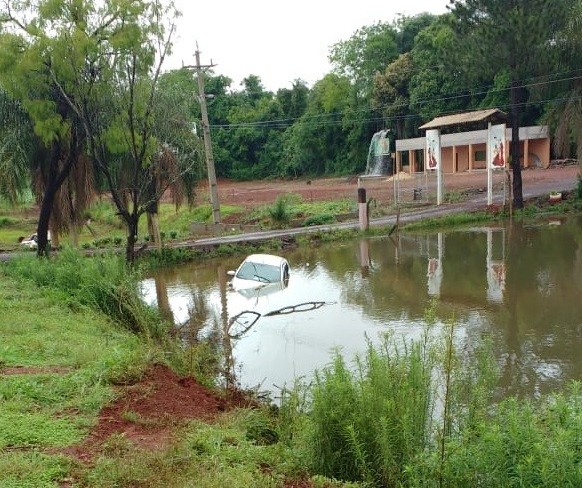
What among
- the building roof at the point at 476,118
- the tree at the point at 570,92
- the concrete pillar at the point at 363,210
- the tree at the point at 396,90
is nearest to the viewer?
the tree at the point at 570,92

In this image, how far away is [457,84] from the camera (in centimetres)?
4975

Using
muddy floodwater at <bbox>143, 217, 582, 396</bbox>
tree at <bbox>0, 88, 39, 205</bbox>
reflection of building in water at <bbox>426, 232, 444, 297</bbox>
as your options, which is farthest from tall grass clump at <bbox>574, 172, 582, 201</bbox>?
tree at <bbox>0, 88, 39, 205</bbox>

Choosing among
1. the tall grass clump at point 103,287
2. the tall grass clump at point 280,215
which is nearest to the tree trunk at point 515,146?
the tall grass clump at point 280,215

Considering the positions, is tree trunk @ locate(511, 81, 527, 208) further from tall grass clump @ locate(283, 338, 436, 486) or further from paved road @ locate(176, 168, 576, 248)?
tall grass clump @ locate(283, 338, 436, 486)

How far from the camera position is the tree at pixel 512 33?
2645 cm

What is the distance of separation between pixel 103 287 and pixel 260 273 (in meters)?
6.24

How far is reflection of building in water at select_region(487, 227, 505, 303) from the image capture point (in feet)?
50.2

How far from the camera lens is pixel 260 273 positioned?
17.2 m

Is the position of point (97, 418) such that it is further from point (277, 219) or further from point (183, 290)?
point (277, 219)

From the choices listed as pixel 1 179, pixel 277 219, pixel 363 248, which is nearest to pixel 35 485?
pixel 1 179

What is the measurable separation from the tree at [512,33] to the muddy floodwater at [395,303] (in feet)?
27.6

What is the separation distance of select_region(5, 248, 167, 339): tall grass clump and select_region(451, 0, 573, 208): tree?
70.7ft

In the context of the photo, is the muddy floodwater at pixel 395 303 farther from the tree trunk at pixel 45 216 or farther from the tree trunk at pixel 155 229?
the tree trunk at pixel 45 216

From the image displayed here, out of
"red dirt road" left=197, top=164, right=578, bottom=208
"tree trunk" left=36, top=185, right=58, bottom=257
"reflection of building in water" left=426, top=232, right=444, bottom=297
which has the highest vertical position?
"tree trunk" left=36, top=185, right=58, bottom=257
